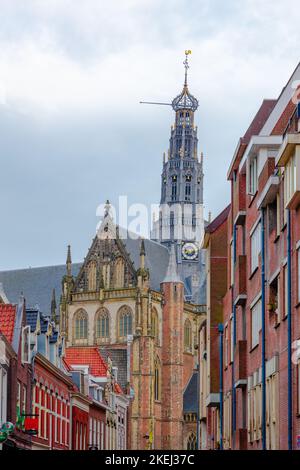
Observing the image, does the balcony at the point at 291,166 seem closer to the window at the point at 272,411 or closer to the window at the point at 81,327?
the window at the point at 272,411

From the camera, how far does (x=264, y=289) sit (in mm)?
31953

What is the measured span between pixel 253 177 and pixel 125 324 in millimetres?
80334

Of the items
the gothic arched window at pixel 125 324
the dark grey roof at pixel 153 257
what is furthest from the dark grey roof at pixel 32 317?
the dark grey roof at pixel 153 257

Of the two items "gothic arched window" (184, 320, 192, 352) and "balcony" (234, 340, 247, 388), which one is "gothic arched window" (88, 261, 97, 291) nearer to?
"gothic arched window" (184, 320, 192, 352)

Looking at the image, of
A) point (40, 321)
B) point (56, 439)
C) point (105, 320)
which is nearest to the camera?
point (40, 321)

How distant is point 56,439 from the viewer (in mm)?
53031

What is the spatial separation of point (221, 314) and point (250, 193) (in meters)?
13.5

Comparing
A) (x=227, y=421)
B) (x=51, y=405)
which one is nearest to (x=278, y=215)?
(x=227, y=421)

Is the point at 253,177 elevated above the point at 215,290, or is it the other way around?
the point at 253,177

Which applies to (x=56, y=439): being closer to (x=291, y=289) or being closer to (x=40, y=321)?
(x=40, y=321)

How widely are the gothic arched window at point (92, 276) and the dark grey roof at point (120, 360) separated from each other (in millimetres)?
7157

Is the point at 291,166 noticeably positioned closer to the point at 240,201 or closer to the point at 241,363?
the point at 241,363
